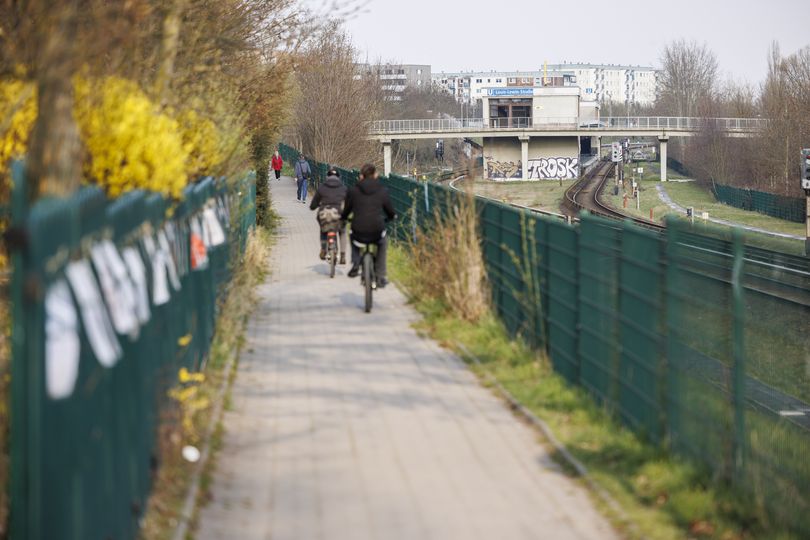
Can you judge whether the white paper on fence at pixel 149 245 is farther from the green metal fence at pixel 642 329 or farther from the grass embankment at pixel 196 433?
the green metal fence at pixel 642 329

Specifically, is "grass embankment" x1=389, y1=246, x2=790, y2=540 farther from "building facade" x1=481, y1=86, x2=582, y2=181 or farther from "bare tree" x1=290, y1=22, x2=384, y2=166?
"building facade" x1=481, y1=86, x2=582, y2=181

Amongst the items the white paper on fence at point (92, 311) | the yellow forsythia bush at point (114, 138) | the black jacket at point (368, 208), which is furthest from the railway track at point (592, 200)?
the white paper on fence at point (92, 311)

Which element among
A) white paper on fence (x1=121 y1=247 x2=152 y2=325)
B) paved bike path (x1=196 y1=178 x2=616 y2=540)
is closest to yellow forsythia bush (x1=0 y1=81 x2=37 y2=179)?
paved bike path (x1=196 y1=178 x2=616 y2=540)

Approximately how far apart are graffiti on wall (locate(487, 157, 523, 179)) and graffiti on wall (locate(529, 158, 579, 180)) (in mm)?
1213

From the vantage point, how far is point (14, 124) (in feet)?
29.0

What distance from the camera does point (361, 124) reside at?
50719 millimetres

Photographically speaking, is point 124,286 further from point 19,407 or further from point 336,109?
point 336,109

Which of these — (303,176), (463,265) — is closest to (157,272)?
(463,265)

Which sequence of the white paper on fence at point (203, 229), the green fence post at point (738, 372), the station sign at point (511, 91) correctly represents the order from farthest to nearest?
the station sign at point (511, 91)
the white paper on fence at point (203, 229)
the green fence post at point (738, 372)

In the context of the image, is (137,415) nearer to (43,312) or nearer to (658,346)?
(43,312)

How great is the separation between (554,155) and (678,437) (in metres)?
109

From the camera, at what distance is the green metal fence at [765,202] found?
5644cm

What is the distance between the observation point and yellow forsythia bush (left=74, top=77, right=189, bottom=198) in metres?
8.41

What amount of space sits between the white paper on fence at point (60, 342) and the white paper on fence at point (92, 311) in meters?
0.10
